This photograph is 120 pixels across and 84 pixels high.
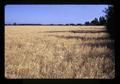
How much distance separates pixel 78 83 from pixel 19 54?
685 millimetres

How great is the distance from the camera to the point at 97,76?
397 cm

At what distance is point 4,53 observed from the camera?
3.89 m

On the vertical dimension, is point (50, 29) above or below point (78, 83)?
above

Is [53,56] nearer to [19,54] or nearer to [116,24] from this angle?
[19,54]

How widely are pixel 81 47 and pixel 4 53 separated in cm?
80

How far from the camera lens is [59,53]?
4.06 metres

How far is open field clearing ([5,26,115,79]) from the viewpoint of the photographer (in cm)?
395

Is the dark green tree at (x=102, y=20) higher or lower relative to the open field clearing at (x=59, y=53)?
higher

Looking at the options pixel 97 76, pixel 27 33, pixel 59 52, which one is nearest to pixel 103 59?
pixel 97 76

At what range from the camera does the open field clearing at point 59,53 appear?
3947mm

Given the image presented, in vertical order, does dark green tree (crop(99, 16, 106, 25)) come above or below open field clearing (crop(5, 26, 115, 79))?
above
